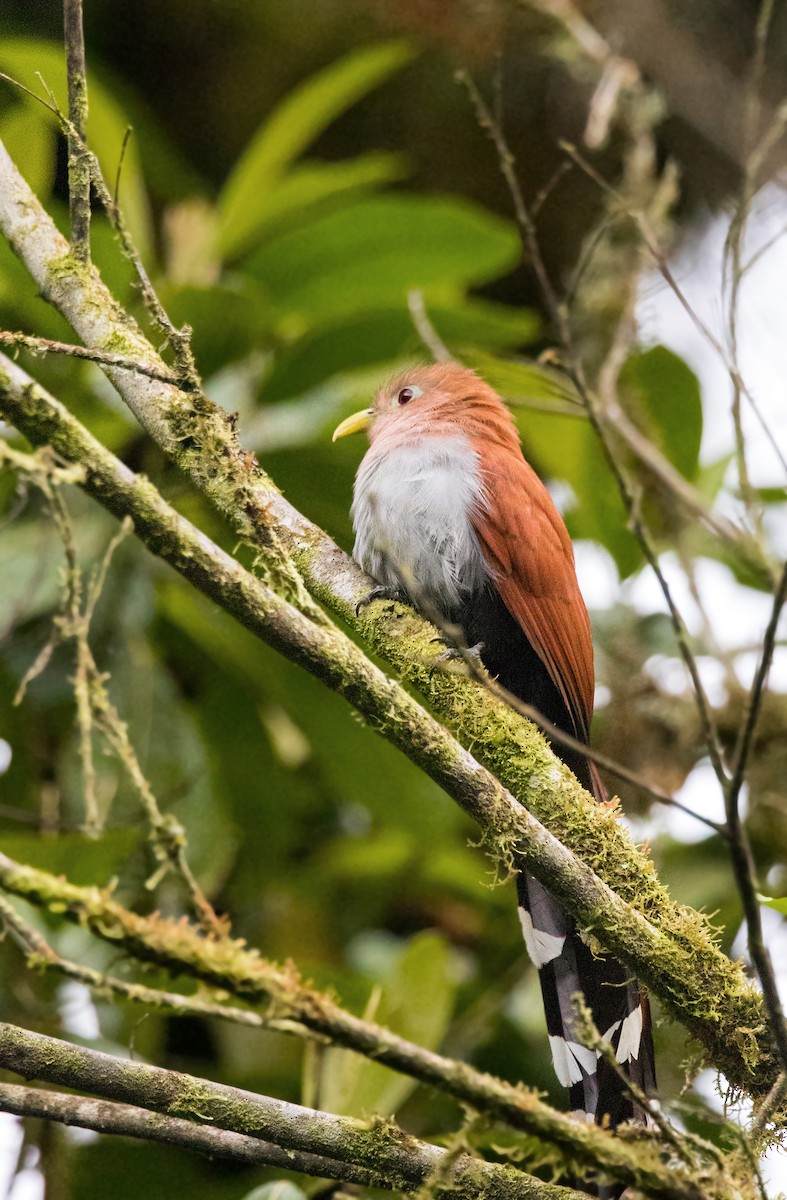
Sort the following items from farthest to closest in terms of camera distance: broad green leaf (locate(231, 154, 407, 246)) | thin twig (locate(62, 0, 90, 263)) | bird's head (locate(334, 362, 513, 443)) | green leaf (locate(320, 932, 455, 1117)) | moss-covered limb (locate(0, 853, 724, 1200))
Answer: broad green leaf (locate(231, 154, 407, 246)) < bird's head (locate(334, 362, 513, 443)) < green leaf (locate(320, 932, 455, 1117)) < thin twig (locate(62, 0, 90, 263)) < moss-covered limb (locate(0, 853, 724, 1200))

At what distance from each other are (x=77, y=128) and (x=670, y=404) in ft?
7.43

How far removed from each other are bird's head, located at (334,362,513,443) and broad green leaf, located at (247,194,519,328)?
0.27 m

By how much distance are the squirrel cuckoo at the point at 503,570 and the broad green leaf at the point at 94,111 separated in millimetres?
992

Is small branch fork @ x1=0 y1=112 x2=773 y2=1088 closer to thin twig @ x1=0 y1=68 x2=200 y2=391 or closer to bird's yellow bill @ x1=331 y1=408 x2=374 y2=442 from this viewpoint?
thin twig @ x1=0 y1=68 x2=200 y2=391

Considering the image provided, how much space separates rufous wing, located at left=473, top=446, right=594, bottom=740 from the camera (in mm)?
2723

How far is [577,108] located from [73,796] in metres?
3.33

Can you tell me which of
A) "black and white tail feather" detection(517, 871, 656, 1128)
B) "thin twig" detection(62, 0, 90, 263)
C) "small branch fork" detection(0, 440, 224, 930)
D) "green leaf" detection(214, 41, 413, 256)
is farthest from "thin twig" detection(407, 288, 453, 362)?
"small branch fork" detection(0, 440, 224, 930)

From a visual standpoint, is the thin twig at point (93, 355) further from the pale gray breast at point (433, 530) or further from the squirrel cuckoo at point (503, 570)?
the pale gray breast at point (433, 530)

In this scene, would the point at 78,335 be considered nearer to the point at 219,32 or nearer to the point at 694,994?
the point at 694,994

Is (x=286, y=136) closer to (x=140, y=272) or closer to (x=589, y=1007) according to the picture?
(x=140, y=272)

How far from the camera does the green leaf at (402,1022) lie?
8.66 ft

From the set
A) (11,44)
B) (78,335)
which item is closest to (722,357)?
(78,335)

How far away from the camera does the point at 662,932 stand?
1.91m

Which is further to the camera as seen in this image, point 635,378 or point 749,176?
point 635,378
